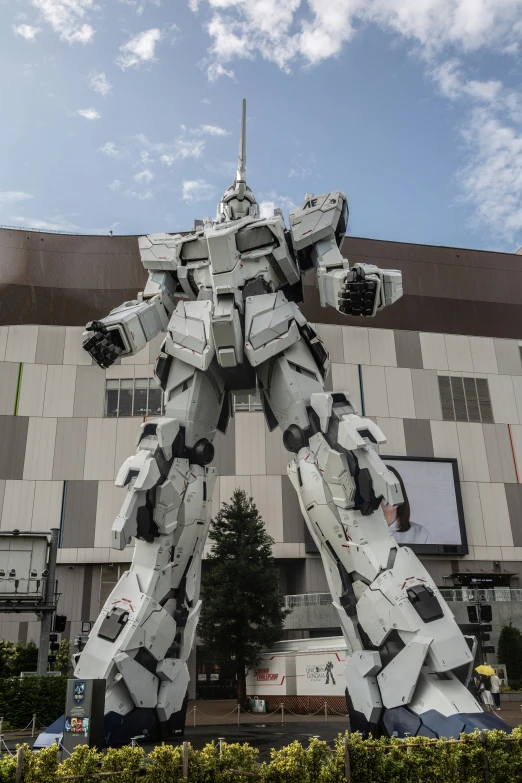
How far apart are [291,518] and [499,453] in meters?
11.6

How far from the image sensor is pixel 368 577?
5801 mm

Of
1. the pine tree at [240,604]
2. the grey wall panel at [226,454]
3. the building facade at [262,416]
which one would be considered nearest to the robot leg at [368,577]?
the pine tree at [240,604]

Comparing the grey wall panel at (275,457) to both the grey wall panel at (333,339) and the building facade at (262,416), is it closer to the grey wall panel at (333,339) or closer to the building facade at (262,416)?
the building facade at (262,416)

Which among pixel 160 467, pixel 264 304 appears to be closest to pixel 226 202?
pixel 264 304

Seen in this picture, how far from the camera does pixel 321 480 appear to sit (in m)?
6.27

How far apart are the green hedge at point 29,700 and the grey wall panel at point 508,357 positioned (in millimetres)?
27393

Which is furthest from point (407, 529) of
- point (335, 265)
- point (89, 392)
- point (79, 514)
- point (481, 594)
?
point (335, 265)

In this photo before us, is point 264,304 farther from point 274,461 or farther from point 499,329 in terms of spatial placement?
point 499,329

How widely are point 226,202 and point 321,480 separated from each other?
13.0 ft

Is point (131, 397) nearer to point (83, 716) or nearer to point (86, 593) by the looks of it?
point (86, 593)

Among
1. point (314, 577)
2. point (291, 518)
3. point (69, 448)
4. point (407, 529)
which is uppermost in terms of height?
point (69, 448)

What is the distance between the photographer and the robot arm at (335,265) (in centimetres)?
612

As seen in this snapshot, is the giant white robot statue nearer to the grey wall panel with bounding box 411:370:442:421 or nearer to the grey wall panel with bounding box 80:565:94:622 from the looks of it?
the grey wall panel with bounding box 80:565:94:622

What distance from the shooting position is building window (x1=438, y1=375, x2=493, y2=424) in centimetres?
3172
